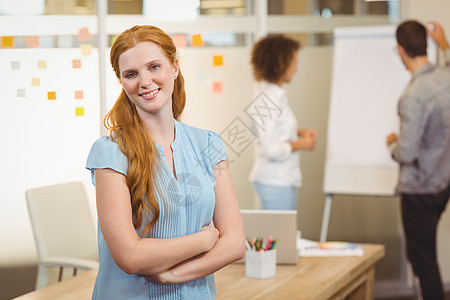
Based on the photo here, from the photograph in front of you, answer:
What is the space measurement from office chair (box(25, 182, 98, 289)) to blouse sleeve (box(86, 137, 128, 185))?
4.04 feet

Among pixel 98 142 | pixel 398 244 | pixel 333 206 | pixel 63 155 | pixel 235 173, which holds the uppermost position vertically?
pixel 98 142

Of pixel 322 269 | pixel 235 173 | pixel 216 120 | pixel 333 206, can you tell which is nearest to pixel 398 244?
pixel 333 206

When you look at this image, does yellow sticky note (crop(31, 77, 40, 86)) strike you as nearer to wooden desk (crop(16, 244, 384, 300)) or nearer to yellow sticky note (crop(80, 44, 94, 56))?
yellow sticky note (crop(80, 44, 94, 56))

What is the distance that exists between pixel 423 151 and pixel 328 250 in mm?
1031

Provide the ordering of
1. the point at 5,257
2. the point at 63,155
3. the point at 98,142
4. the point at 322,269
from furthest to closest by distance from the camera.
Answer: the point at 63,155
the point at 5,257
the point at 322,269
the point at 98,142

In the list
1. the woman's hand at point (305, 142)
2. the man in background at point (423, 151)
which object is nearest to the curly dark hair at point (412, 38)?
the man in background at point (423, 151)

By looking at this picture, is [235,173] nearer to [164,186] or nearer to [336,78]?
[336,78]

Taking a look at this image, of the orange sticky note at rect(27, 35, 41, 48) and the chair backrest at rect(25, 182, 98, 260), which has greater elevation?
the orange sticky note at rect(27, 35, 41, 48)

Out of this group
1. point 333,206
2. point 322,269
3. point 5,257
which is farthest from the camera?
point 333,206

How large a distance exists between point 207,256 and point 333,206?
318cm

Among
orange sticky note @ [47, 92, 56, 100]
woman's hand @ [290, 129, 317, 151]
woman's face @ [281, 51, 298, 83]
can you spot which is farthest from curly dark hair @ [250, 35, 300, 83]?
orange sticky note @ [47, 92, 56, 100]

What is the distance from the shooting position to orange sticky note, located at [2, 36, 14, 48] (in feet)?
8.61

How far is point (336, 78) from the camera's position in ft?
13.6

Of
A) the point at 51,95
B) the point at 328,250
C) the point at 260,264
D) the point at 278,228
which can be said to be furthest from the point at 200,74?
the point at 260,264
